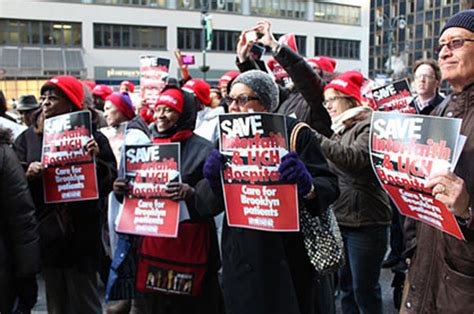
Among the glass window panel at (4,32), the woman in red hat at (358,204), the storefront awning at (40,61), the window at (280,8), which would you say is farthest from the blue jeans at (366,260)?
the window at (280,8)

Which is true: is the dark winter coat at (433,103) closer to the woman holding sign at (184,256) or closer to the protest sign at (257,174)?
the woman holding sign at (184,256)

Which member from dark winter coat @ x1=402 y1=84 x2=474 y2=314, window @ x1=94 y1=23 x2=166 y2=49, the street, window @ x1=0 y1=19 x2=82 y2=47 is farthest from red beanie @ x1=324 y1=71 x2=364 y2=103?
window @ x1=94 y1=23 x2=166 y2=49

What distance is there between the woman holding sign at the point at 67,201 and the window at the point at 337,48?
4902 centimetres

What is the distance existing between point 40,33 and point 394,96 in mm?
38150

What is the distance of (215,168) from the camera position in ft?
9.89

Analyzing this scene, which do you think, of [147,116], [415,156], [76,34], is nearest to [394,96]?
[147,116]

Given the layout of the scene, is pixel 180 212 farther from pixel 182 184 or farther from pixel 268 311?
pixel 268 311

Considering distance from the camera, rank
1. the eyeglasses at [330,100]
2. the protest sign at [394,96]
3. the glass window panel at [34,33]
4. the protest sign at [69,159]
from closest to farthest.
Answer: the protest sign at [69,159] → the eyeglasses at [330,100] → the protest sign at [394,96] → the glass window panel at [34,33]

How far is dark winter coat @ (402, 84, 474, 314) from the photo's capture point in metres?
2.29

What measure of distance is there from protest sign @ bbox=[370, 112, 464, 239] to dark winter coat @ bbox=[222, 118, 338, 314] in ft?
1.64

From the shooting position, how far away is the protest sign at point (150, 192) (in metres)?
3.63

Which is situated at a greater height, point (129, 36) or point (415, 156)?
point (129, 36)

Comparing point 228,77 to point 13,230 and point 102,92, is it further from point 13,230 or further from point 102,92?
point 13,230

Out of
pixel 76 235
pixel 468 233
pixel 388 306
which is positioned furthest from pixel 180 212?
pixel 388 306
